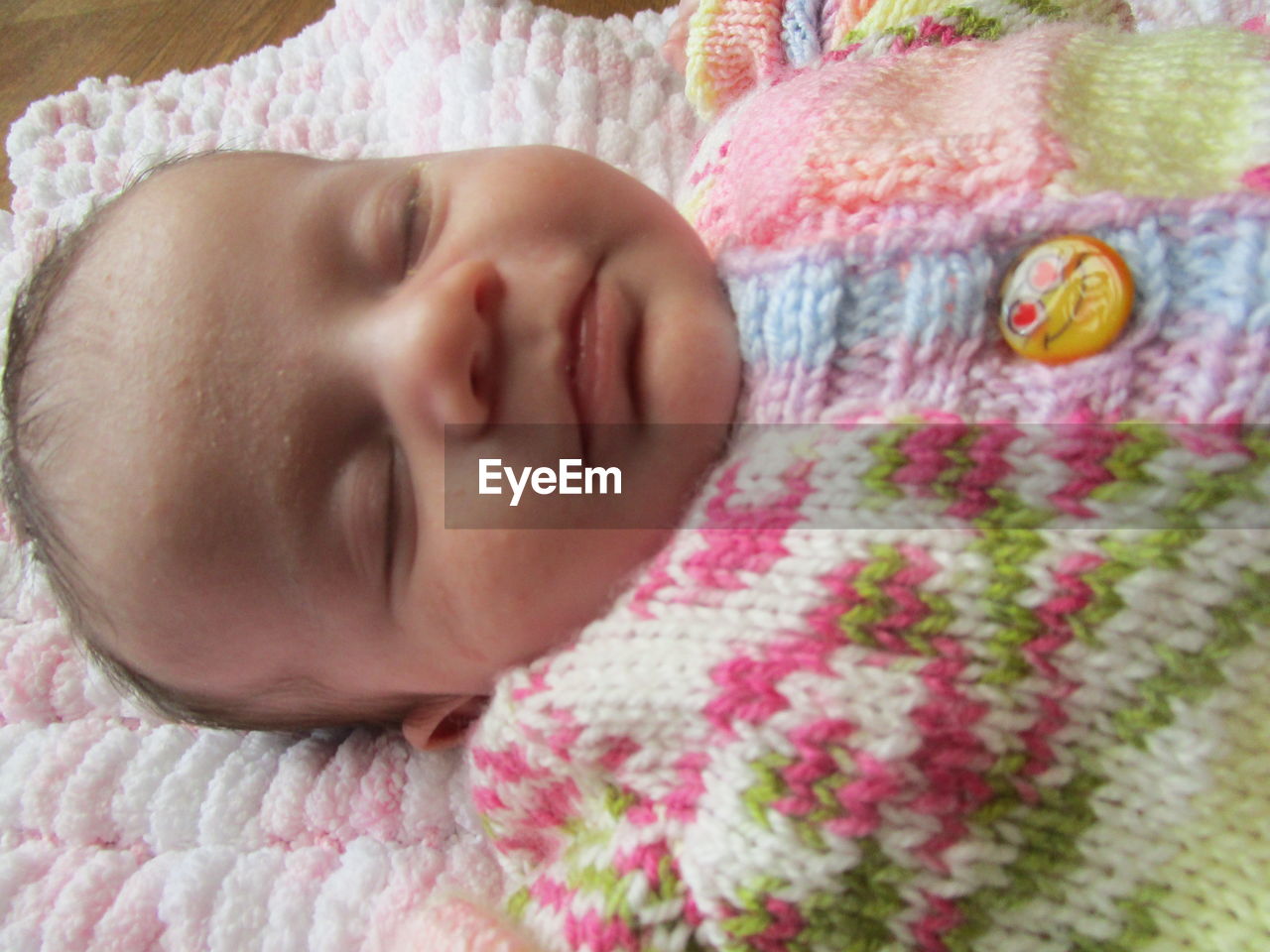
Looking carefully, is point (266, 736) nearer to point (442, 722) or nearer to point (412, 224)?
point (442, 722)

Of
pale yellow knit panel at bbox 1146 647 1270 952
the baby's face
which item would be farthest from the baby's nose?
pale yellow knit panel at bbox 1146 647 1270 952

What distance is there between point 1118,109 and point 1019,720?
18.2 inches

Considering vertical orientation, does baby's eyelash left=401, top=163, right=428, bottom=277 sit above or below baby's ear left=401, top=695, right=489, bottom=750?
above

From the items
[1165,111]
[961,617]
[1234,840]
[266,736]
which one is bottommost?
[266,736]

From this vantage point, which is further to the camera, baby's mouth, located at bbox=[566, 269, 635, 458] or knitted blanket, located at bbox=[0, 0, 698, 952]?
knitted blanket, located at bbox=[0, 0, 698, 952]

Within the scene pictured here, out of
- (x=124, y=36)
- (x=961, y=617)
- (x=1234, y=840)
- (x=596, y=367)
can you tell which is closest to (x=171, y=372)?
(x=596, y=367)

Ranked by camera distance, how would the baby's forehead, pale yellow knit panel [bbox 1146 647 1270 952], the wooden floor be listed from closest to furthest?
pale yellow knit panel [bbox 1146 647 1270 952] < the baby's forehead < the wooden floor

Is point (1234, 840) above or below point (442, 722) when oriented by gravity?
above

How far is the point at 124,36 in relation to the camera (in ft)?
4.60

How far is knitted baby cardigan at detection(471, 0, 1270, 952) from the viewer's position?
1.81 feet

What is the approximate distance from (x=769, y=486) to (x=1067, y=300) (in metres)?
0.22

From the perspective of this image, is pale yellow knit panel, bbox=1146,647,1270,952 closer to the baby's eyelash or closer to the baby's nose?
the baby's nose

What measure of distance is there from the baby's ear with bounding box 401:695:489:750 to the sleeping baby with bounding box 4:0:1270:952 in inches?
1.0

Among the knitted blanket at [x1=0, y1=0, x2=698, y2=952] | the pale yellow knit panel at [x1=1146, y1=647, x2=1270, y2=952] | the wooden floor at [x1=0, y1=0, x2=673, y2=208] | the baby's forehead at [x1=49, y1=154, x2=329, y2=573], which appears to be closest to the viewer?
the pale yellow knit panel at [x1=1146, y1=647, x2=1270, y2=952]
